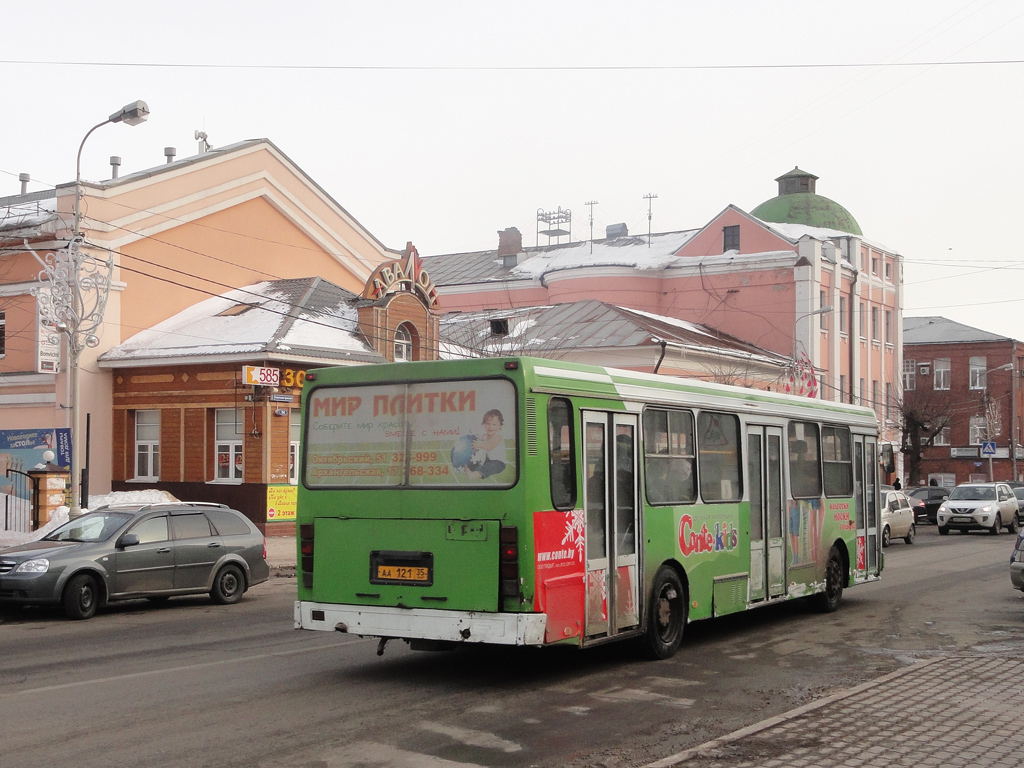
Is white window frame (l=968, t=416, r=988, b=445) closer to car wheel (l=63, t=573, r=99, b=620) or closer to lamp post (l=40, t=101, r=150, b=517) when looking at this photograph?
lamp post (l=40, t=101, r=150, b=517)

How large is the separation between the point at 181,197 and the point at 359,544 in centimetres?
2631

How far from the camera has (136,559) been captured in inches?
611

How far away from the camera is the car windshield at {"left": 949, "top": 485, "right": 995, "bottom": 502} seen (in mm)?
39344

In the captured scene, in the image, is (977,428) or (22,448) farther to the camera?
A: (977,428)

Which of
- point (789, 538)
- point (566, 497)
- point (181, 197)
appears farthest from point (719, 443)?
point (181, 197)

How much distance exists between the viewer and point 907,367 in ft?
261

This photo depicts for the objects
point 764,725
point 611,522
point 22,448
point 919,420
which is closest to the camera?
point 764,725

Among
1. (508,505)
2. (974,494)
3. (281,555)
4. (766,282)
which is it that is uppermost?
(766,282)

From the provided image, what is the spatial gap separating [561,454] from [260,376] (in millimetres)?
20065

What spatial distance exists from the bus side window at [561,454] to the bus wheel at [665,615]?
5.83 ft

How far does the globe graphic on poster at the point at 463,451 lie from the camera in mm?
9527

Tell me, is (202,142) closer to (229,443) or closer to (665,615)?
(229,443)

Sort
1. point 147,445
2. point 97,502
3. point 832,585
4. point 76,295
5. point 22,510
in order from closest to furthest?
1. point 832,585
2. point 76,295
3. point 22,510
4. point 97,502
5. point 147,445

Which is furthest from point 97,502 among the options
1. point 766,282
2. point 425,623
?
point 766,282
